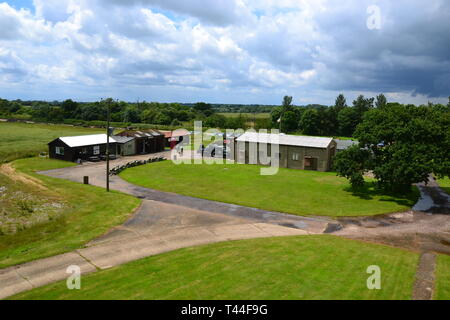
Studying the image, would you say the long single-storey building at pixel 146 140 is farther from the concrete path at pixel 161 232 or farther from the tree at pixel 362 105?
the tree at pixel 362 105

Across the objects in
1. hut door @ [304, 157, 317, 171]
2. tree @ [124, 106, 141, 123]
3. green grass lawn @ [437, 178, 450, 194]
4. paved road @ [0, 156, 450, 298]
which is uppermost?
tree @ [124, 106, 141, 123]

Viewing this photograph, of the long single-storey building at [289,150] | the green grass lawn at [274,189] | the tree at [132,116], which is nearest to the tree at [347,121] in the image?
the long single-storey building at [289,150]

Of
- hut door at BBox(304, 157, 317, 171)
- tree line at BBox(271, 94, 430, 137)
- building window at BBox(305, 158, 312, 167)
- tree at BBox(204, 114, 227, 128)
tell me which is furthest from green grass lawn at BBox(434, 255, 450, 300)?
tree at BBox(204, 114, 227, 128)

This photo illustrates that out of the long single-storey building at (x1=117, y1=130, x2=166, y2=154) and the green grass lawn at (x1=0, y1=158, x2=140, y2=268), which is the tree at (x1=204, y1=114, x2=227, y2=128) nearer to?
the long single-storey building at (x1=117, y1=130, x2=166, y2=154)

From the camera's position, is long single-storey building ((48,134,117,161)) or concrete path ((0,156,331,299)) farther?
long single-storey building ((48,134,117,161))

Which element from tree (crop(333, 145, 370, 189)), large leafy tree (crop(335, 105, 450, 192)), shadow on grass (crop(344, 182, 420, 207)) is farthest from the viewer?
tree (crop(333, 145, 370, 189))
